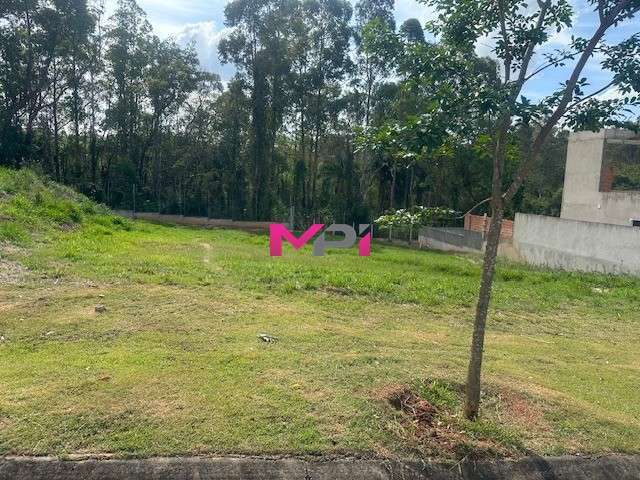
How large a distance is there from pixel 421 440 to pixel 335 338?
A: 2.10m

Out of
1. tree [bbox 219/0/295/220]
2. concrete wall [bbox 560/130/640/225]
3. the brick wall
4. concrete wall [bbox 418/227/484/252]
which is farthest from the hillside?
concrete wall [bbox 560/130/640/225]

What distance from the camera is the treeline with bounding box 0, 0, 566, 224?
2466 cm

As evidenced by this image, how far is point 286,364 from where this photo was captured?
163 inches

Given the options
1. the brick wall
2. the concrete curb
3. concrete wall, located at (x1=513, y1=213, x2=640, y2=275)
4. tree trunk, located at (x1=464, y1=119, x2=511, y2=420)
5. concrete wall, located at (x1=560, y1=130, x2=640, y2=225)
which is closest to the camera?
the concrete curb

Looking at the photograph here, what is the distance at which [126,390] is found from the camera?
11.1ft

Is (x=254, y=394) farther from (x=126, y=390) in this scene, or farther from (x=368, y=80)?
(x=368, y=80)

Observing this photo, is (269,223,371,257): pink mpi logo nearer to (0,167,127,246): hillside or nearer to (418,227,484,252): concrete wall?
(418,227,484,252): concrete wall

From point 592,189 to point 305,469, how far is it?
19476mm

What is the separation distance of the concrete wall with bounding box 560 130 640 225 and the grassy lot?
1051 cm

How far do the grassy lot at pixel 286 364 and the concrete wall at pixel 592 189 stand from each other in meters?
10.5

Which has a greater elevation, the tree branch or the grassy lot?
the tree branch

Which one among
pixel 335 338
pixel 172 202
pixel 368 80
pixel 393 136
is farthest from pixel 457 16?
pixel 172 202

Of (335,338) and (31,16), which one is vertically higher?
(31,16)

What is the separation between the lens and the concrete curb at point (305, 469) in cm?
262
